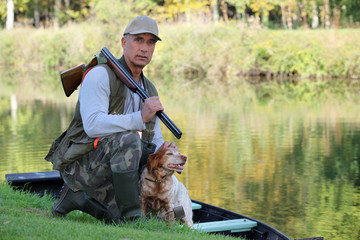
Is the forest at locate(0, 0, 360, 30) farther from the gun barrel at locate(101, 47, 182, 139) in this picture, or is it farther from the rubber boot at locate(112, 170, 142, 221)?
the rubber boot at locate(112, 170, 142, 221)

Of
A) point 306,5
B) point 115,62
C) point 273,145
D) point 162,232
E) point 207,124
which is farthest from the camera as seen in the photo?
point 306,5

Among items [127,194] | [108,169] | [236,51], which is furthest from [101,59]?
[236,51]

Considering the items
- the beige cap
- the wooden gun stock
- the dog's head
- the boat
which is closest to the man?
the beige cap

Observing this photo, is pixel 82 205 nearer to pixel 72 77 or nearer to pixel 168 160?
pixel 168 160

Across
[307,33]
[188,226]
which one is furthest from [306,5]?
[188,226]

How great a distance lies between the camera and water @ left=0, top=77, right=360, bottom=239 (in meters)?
10.0

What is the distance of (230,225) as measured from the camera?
21.6 ft

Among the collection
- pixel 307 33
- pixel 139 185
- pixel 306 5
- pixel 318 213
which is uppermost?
pixel 306 5

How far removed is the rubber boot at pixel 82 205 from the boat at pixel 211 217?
93cm

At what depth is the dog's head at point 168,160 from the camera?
214 inches

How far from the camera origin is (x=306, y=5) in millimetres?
56562

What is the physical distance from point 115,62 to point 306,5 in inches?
2083

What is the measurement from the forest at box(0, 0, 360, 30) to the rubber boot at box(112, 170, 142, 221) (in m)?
32.3

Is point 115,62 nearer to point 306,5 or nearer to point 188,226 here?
point 188,226
